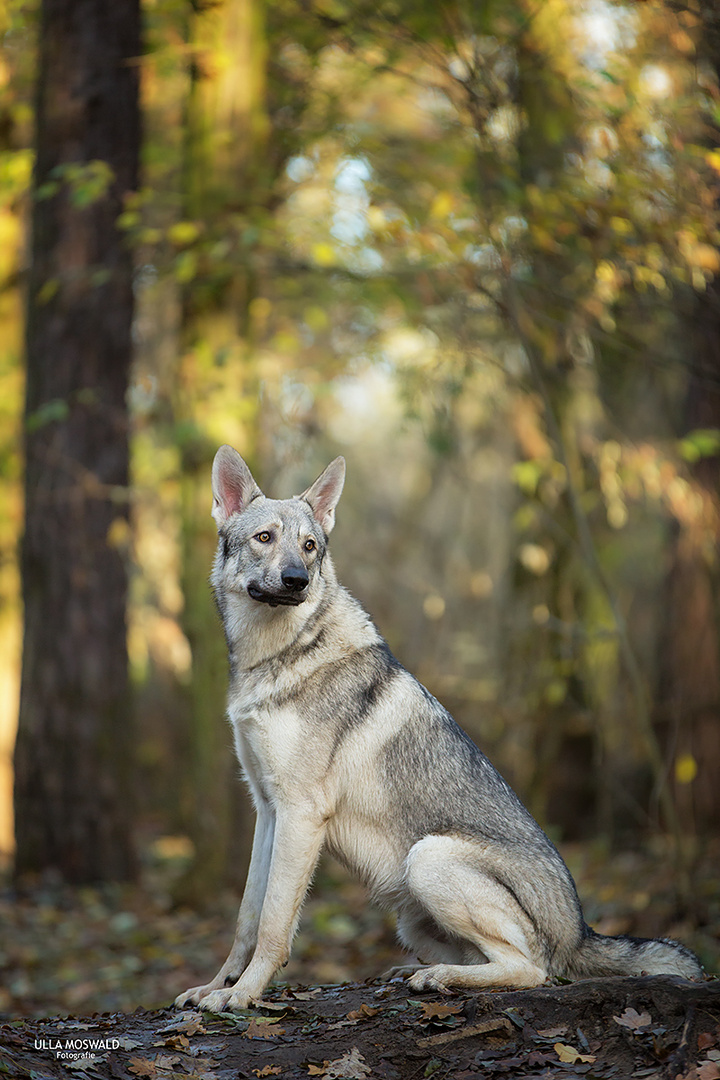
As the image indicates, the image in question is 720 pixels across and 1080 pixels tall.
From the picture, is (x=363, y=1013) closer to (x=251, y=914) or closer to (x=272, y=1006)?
(x=272, y=1006)

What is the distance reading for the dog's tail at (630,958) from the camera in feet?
15.6

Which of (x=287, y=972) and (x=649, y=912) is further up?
(x=649, y=912)

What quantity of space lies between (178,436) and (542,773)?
6.59 m

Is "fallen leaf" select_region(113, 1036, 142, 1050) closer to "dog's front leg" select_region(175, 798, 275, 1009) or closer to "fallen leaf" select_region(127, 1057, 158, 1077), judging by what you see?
"fallen leaf" select_region(127, 1057, 158, 1077)

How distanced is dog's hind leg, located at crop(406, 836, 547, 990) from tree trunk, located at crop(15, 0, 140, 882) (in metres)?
7.33

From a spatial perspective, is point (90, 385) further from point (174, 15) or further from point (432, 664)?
point (432, 664)

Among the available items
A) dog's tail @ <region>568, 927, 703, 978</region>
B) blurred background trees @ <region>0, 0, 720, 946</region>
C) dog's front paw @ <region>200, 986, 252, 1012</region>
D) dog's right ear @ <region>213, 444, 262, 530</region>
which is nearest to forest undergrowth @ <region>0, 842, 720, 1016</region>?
blurred background trees @ <region>0, 0, 720, 946</region>

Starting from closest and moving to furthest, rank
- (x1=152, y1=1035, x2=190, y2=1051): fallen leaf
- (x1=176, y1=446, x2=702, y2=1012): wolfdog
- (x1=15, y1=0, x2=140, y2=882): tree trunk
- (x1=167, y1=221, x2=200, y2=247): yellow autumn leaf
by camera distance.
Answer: (x1=152, y1=1035, x2=190, y2=1051): fallen leaf, (x1=176, y1=446, x2=702, y2=1012): wolfdog, (x1=167, y1=221, x2=200, y2=247): yellow autumn leaf, (x1=15, y1=0, x2=140, y2=882): tree trunk

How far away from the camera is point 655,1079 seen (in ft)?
12.6

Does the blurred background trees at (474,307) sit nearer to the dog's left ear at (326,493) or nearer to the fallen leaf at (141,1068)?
the dog's left ear at (326,493)

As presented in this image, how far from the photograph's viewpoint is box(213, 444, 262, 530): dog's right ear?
5.55m

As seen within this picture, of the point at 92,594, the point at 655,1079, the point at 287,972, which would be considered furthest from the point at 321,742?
the point at 92,594

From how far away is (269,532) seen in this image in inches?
205

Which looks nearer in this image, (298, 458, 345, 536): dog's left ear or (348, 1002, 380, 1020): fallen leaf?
(348, 1002, 380, 1020): fallen leaf
